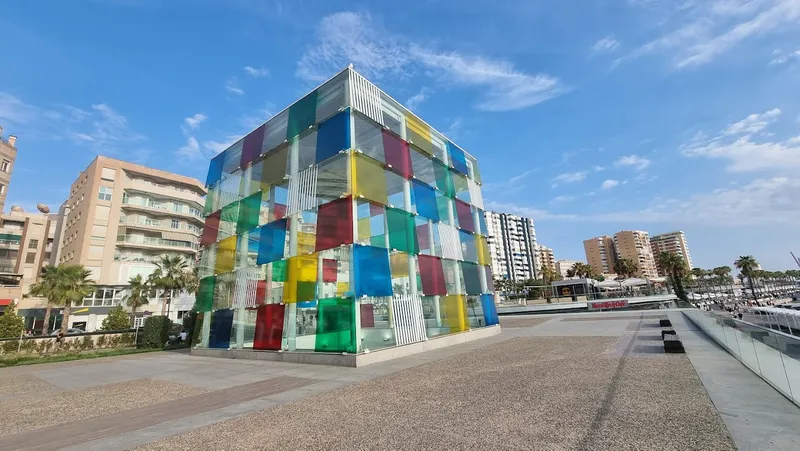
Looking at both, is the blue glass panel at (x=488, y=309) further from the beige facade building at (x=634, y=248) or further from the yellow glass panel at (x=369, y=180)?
the beige facade building at (x=634, y=248)

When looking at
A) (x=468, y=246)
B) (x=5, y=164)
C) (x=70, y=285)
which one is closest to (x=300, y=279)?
(x=468, y=246)

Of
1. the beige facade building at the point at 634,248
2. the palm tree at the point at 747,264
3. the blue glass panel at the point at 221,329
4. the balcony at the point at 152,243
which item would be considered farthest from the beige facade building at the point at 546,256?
the blue glass panel at the point at 221,329

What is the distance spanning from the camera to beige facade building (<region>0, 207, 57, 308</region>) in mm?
58263

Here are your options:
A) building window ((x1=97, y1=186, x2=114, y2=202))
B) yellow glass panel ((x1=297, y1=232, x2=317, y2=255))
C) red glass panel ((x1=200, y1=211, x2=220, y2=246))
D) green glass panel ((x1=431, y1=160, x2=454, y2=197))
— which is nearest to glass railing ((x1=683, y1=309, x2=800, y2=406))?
yellow glass panel ((x1=297, y1=232, x2=317, y2=255))

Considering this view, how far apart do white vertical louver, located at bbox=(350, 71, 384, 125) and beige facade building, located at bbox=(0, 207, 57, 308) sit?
233ft

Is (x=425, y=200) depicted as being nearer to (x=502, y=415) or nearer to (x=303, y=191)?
(x=303, y=191)

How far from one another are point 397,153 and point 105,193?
55.2 metres

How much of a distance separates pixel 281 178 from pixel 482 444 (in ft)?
55.0

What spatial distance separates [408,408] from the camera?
6.84m

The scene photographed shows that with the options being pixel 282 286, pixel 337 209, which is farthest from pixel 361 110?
pixel 282 286

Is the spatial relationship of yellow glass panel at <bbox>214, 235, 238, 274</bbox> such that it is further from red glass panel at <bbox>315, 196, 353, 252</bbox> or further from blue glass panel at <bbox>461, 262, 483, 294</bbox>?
blue glass panel at <bbox>461, 262, 483, 294</bbox>

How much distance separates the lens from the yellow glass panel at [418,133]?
20.5 m

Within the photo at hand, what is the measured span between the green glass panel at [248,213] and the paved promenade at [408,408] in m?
9.30

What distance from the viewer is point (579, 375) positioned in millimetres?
8812
